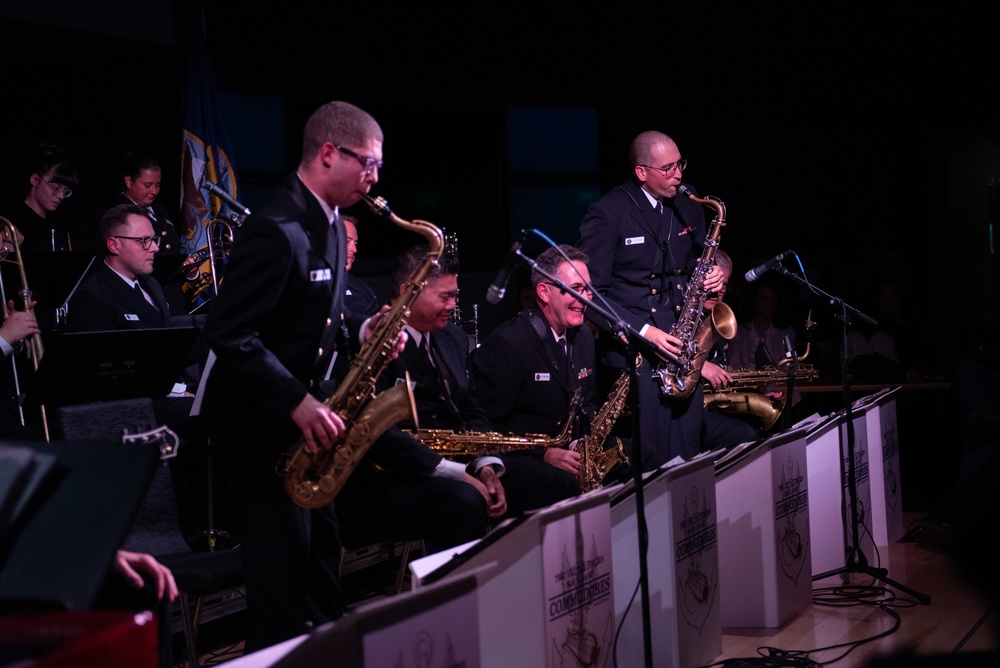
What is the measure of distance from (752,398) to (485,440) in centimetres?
254

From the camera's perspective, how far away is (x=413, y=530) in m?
3.84

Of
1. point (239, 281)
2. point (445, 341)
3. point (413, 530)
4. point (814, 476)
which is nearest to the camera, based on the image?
point (239, 281)

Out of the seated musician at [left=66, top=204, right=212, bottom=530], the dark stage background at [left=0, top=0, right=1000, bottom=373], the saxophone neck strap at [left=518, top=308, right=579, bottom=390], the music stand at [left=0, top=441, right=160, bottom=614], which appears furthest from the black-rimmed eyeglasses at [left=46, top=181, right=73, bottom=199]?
the music stand at [left=0, top=441, right=160, bottom=614]

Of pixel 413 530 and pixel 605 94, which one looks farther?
pixel 605 94

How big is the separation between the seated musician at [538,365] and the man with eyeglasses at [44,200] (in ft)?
8.12

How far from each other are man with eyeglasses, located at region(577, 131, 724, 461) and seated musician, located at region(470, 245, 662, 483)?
0.50 m

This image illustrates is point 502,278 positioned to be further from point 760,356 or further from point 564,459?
point 760,356

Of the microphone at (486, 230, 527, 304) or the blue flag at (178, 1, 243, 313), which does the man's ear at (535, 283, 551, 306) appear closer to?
the microphone at (486, 230, 527, 304)

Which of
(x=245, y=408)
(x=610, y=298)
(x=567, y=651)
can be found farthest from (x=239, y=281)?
(x=610, y=298)

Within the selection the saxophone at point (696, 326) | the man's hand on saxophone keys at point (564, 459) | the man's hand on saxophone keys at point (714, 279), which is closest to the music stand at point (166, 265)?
the man's hand on saxophone keys at point (564, 459)

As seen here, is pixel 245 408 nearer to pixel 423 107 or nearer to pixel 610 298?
pixel 610 298

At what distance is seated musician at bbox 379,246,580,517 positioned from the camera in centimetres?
410

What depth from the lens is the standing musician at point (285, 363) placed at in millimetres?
2770

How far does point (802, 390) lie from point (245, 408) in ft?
14.5
